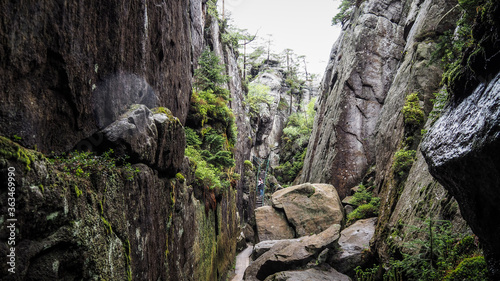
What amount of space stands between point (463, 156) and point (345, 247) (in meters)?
8.19

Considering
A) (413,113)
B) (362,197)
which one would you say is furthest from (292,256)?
(413,113)

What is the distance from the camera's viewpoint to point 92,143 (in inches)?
165

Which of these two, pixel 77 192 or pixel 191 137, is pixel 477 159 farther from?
pixel 191 137

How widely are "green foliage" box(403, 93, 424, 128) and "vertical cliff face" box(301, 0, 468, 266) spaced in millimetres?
46

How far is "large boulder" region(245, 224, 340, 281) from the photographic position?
10.3 metres

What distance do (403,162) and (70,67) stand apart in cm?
932

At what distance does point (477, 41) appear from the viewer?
3.76 m

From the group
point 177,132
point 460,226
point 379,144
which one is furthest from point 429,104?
point 177,132

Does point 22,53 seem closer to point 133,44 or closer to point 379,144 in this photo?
point 133,44

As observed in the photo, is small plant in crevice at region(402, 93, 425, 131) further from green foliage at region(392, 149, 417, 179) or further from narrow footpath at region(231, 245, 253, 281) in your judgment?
narrow footpath at region(231, 245, 253, 281)

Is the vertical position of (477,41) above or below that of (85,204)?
above

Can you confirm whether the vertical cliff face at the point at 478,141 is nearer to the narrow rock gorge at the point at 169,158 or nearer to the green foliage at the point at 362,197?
the narrow rock gorge at the point at 169,158

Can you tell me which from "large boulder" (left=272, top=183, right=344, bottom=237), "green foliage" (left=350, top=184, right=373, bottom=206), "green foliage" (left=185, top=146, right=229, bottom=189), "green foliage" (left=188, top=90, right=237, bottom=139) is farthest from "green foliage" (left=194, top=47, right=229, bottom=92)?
"green foliage" (left=350, top=184, right=373, bottom=206)

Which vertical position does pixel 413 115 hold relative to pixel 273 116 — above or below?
below
